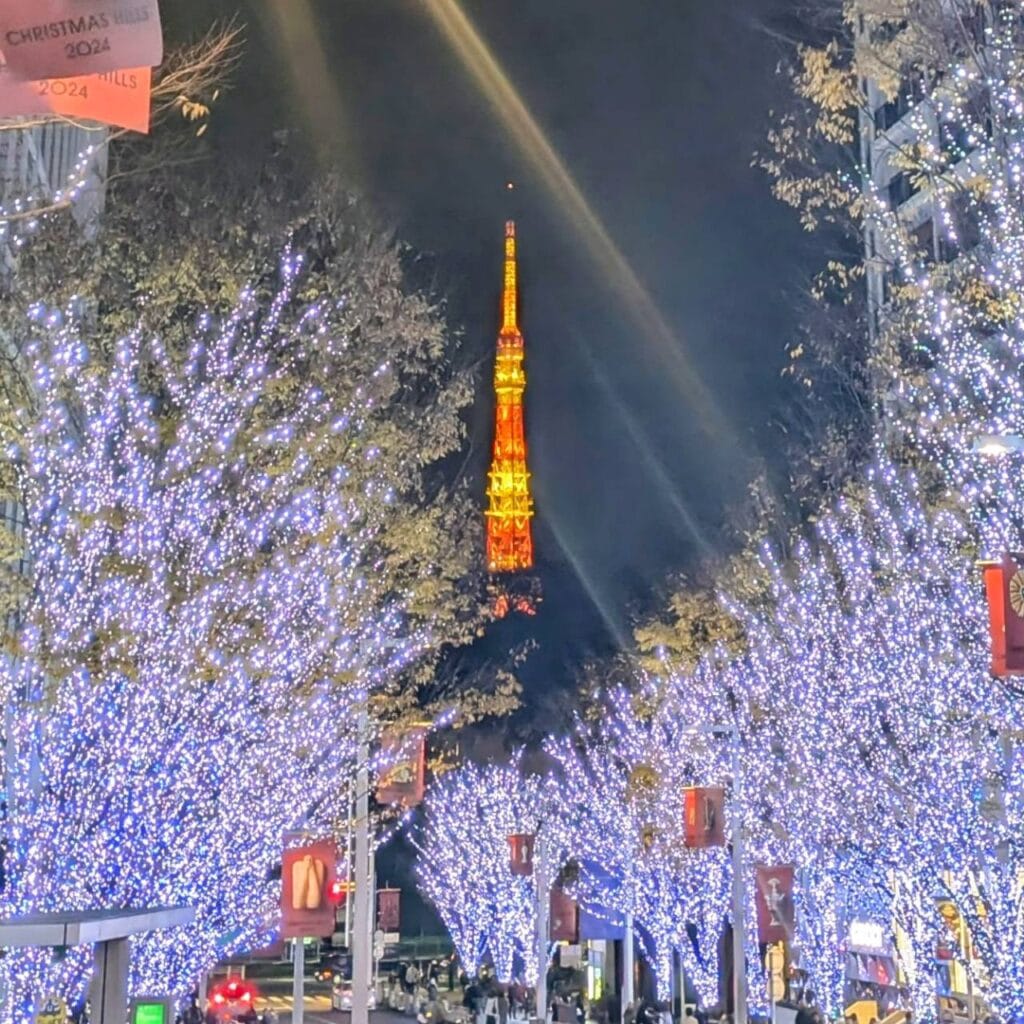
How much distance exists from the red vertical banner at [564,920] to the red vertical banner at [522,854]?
81cm

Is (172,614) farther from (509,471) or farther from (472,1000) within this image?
(509,471)

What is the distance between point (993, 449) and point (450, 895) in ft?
94.9

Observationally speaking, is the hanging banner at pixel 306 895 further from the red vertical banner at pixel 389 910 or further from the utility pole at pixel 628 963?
the utility pole at pixel 628 963

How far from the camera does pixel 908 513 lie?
1383 cm

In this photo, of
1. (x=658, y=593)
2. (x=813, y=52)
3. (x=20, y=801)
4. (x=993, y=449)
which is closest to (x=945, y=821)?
(x=993, y=449)

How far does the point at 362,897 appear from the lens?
1438 centimetres

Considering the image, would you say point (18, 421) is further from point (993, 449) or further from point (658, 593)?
point (658, 593)

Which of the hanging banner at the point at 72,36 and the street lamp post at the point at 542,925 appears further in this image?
the street lamp post at the point at 542,925

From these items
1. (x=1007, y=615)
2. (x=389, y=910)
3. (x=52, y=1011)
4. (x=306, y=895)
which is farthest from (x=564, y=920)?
(x=1007, y=615)

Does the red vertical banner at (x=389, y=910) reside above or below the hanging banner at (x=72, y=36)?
below

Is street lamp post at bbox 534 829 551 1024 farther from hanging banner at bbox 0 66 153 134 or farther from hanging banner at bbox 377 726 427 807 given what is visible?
hanging banner at bbox 0 66 153 134

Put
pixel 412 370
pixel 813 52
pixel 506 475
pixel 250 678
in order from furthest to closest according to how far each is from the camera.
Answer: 1. pixel 506 475
2. pixel 412 370
3. pixel 250 678
4. pixel 813 52

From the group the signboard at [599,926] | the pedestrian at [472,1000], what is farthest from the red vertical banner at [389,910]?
the signboard at [599,926]

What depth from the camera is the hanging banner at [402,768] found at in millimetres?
15195
